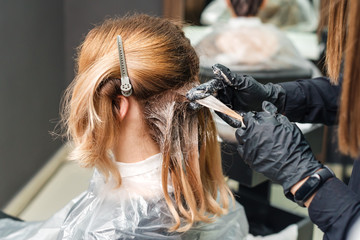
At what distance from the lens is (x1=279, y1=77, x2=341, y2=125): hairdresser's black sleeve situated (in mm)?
1392

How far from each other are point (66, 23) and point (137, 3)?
1.84ft

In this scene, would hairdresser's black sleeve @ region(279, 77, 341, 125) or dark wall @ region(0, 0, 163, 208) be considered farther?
dark wall @ region(0, 0, 163, 208)

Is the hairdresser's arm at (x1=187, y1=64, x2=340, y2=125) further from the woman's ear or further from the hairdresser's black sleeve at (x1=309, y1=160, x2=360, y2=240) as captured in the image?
the hairdresser's black sleeve at (x1=309, y1=160, x2=360, y2=240)

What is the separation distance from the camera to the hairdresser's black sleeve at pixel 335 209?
0.94 m

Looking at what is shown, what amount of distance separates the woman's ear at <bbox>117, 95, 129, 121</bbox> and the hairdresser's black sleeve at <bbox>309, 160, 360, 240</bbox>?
53 cm

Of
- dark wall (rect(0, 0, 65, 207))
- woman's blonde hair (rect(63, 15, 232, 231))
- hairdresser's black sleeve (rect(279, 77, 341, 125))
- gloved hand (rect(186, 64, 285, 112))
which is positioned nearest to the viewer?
woman's blonde hair (rect(63, 15, 232, 231))

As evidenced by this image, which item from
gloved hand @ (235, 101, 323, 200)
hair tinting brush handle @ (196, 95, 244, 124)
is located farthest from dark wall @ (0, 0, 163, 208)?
gloved hand @ (235, 101, 323, 200)

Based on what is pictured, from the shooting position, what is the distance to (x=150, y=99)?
1151 millimetres

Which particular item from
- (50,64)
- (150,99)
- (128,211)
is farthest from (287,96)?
(50,64)

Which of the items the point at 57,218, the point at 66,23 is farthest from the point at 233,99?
the point at 66,23

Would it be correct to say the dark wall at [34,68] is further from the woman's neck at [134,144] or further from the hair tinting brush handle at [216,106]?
the hair tinting brush handle at [216,106]

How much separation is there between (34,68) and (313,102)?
190 centimetres

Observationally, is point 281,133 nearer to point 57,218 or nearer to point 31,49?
point 57,218

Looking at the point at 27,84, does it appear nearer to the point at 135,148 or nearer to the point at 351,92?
the point at 135,148
